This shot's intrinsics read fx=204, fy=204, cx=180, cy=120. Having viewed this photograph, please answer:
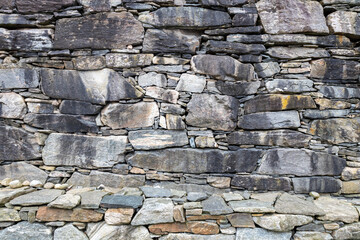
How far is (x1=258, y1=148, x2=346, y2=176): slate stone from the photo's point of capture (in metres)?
3.07

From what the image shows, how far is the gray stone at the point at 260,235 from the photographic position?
246 centimetres

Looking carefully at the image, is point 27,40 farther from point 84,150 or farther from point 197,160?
point 197,160

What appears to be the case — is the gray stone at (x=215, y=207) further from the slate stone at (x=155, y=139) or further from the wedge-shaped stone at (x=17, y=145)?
the wedge-shaped stone at (x=17, y=145)

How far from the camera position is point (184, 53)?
125 inches

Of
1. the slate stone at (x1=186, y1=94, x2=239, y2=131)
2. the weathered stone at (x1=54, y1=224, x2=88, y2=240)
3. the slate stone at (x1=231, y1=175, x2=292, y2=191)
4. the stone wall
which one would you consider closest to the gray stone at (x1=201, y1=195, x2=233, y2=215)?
the stone wall

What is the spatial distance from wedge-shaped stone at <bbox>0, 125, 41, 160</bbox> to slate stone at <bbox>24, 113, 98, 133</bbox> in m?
0.22

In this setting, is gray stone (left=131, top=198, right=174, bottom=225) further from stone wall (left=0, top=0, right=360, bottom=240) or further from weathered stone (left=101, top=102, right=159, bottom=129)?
weathered stone (left=101, top=102, right=159, bottom=129)

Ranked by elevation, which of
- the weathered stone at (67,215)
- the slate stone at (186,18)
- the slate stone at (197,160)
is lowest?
the weathered stone at (67,215)

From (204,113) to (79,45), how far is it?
218cm

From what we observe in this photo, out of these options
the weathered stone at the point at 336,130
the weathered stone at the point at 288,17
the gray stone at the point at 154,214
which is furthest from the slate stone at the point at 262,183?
the weathered stone at the point at 288,17

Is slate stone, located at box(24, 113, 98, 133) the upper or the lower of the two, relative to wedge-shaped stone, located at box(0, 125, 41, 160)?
upper

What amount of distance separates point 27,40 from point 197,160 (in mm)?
3222

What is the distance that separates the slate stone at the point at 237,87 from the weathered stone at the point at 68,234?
2684mm

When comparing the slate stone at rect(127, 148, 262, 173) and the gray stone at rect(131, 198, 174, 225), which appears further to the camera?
the slate stone at rect(127, 148, 262, 173)
